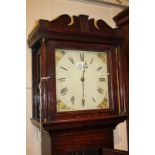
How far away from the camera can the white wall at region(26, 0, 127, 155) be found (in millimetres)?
1450

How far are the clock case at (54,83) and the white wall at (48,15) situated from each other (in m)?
0.05

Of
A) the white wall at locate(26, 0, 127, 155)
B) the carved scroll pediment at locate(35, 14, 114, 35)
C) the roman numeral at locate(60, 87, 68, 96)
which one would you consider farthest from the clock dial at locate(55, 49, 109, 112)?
the white wall at locate(26, 0, 127, 155)

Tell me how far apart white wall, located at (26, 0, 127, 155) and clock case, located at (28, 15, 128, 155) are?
0.18 ft

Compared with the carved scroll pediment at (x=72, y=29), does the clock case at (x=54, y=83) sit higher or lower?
lower

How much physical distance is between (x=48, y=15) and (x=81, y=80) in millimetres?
576

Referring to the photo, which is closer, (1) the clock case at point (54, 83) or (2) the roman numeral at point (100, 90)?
(1) the clock case at point (54, 83)

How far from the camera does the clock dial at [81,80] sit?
1231mm

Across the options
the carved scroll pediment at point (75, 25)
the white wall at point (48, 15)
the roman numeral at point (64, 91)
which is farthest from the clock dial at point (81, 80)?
the white wall at point (48, 15)

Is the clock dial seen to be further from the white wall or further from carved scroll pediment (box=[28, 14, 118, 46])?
the white wall

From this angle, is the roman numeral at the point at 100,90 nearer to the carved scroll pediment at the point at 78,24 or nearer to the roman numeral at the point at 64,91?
the roman numeral at the point at 64,91

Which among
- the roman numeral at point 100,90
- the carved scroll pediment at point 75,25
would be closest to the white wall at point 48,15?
the carved scroll pediment at point 75,25
